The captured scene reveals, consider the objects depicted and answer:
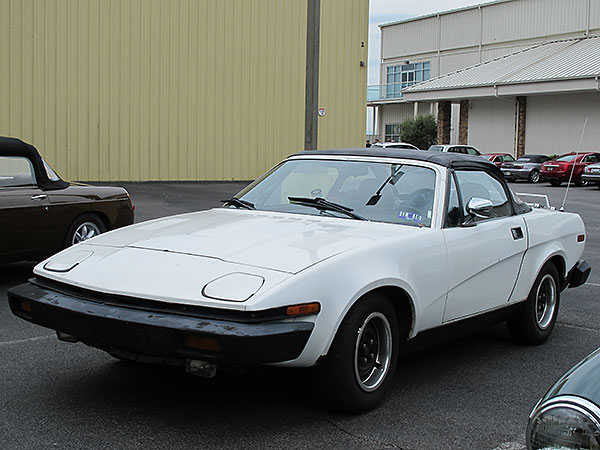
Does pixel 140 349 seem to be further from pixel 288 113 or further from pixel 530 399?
pixel 288 113

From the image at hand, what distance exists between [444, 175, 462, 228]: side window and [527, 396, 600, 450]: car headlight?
2698mm

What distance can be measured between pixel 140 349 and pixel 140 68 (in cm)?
1734

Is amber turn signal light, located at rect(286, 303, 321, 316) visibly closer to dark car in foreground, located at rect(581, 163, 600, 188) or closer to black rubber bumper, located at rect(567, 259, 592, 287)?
black rubber bumper, located at rect(567, 259, 592, 287)

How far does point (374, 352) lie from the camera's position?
4254 millimetres

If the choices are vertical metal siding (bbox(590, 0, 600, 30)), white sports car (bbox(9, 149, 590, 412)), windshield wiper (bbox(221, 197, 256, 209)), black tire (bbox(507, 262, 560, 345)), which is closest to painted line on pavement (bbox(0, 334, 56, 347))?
white sports car (bbox(9, 149, 590, 412))

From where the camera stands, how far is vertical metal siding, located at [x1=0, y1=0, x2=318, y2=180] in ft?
59.7

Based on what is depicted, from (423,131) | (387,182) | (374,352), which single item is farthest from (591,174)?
(374,352)

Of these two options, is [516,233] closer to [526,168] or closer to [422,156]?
[422,156]

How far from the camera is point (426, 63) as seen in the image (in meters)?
50.1

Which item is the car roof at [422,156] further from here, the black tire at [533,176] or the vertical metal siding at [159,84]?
the black tire at [533,176]

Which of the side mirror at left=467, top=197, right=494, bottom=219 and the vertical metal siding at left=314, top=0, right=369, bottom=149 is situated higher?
the vertical metal siding at left=314, top=0, right=369, bottom=149

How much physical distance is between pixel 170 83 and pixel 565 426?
1951cm

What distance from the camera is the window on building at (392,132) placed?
5078 cm

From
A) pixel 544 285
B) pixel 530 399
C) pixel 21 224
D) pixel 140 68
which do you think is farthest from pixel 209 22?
pixel 530 399
